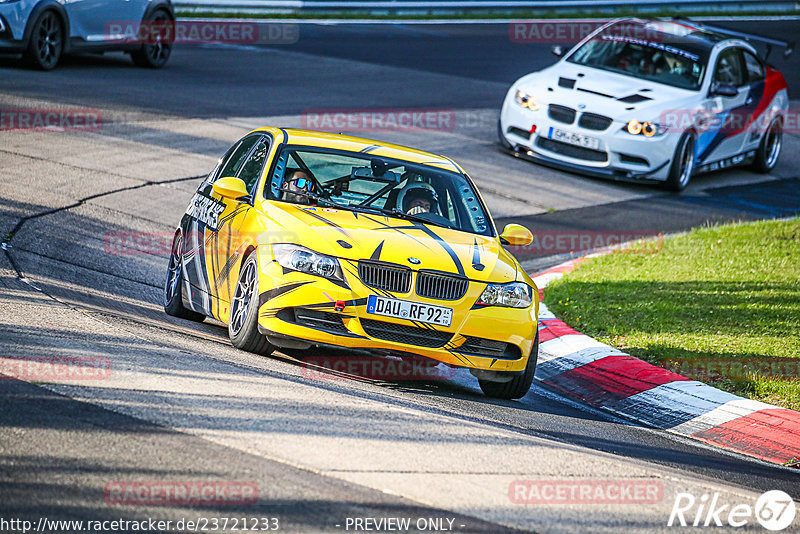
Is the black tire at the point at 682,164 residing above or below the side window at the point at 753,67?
below

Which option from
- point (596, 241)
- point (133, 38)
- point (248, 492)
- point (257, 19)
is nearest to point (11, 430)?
point (248, 492)

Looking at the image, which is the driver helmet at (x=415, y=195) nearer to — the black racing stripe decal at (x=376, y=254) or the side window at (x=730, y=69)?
the black racing stripe decal at (x=376, y=254)

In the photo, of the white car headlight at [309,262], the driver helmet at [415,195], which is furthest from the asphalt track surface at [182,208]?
the driver helmet at [415,195]

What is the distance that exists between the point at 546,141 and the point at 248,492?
1242cm

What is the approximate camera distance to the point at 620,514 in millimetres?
5176

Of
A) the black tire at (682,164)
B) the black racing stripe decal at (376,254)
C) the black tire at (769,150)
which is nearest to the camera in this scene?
the black racing stripe decal at (376,254)

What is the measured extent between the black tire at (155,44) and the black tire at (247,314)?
1258cm

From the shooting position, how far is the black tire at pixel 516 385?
7723mm

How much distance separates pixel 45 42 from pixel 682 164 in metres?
9.58

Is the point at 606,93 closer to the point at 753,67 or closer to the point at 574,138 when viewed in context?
the point at 574,138

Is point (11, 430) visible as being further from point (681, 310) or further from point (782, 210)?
point (782, 210)

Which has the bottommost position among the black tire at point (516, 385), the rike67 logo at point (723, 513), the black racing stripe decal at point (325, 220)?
the black tire at point (516, 385)

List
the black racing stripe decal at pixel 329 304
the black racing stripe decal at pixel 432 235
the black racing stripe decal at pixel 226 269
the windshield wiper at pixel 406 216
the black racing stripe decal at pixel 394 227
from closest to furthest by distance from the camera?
the black racing stripe decal at pixel 329 304, the black racing stripe decal at pixel 432 235, the black racing stripe decal at pixel 394 227, the black racing stripe decal at pixel 226 269, the windshield wiper at pixel 406 216

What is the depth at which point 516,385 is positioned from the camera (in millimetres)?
7773
